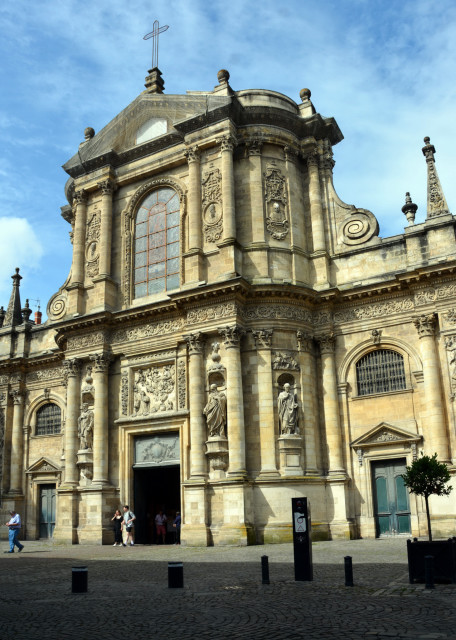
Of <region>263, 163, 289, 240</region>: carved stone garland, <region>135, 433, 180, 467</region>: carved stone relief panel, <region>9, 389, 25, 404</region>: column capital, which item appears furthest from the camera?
<region>9, 389, 25, 404</region>: column capital

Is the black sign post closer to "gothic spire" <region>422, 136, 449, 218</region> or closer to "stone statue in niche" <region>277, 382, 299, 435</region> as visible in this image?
"stone statue in niche" <region>277, 382, 299, 435</region>

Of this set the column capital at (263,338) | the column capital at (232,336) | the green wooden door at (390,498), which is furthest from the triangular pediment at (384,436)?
the column capital at (232,336)

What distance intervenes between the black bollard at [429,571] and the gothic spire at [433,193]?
52.1 ft

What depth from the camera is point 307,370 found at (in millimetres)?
24156

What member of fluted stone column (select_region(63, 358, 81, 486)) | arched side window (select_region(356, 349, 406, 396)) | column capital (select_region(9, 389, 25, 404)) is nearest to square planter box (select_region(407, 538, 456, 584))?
arched side window (select_region(356, 349, 406, 396))

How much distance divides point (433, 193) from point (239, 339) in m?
9.19

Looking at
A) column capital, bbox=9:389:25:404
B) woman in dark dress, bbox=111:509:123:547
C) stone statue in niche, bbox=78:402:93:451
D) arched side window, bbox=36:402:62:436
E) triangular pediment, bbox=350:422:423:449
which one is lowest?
woman in dark dress, bbox=111:509:123:547

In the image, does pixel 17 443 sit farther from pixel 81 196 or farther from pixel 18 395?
pixel 81 196

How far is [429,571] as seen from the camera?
10.6m

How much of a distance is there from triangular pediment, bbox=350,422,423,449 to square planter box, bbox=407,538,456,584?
36.8ft

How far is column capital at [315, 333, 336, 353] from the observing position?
80.6ft

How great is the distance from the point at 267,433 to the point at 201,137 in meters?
12.6

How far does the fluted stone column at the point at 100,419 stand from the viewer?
25.5m

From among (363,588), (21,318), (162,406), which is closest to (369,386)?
(162,406)
